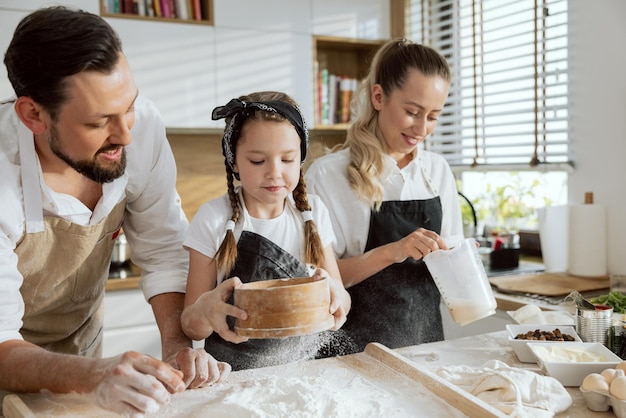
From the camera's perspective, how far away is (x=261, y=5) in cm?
334

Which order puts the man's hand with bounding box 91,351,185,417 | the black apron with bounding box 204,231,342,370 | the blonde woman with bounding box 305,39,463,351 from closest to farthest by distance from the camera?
the man's hand with bounding box 91,351,185,417 < the black apron with bounding box 204,231,342,370 < the blonde woman with bounding box 305,39,463,351

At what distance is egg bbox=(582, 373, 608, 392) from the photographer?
45.5 inches

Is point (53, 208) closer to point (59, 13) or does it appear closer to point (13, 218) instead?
point (13, 218)

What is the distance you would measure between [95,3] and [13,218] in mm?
1908

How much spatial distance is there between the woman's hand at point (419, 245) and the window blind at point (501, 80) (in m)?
1.44

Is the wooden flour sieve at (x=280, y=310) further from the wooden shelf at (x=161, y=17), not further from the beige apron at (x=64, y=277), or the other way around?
the wooden shelf at (x=161, y=17)

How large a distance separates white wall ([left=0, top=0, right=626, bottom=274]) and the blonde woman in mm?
1052

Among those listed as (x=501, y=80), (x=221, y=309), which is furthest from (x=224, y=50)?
(x=221, y=309)

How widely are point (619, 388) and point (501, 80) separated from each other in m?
2.33

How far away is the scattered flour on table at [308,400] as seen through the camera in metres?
1.13

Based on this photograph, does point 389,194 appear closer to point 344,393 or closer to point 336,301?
point 336,301

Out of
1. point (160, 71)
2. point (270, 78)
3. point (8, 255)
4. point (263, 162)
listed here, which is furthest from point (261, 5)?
point (8, 255)

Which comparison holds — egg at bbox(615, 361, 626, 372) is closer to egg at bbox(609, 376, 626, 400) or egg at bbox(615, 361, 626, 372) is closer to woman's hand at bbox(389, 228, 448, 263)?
egg at bbox(609, 376, 626, 400)

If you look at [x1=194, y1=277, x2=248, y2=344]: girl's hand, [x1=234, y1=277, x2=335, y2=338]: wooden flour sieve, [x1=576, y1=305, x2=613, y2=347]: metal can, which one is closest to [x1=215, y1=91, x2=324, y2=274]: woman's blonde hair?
[x1=194, y1=277, x2=248, y2=344]: girl's hand
